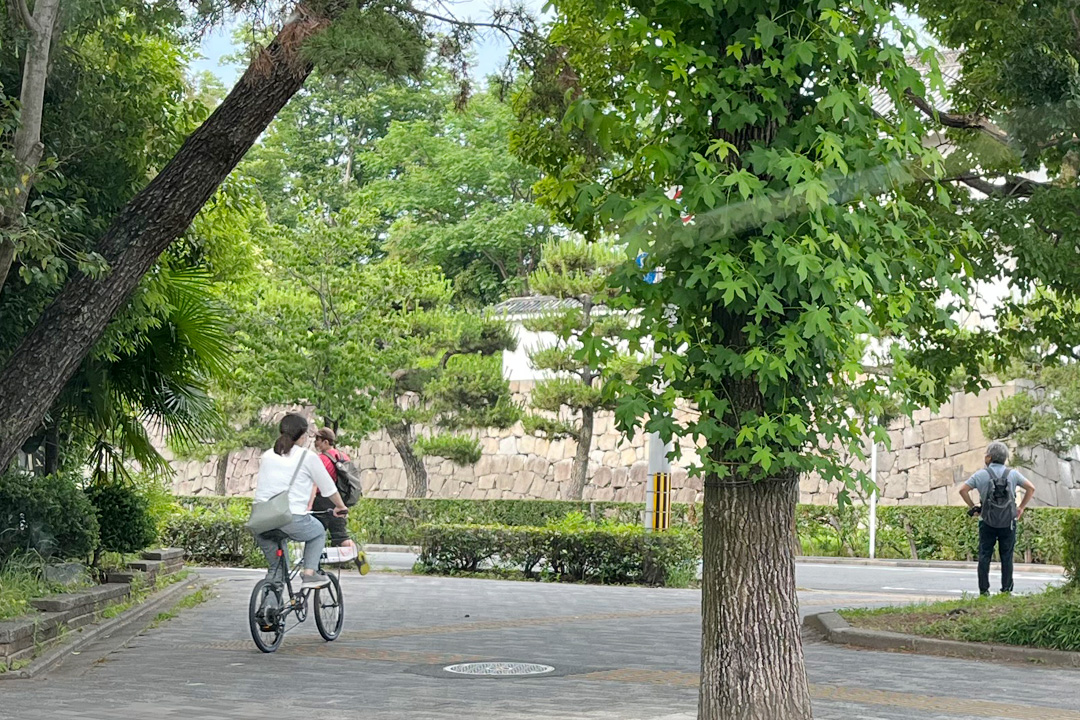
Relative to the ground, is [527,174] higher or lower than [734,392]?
higher

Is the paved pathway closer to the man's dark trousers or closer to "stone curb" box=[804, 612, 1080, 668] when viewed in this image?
"stone curb" box=[804, 612, 1080, 668]

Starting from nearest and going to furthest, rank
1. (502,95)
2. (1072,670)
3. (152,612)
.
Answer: (1072,670) < (502,95) < (152,612)

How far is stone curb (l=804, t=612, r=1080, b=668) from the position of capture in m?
10.3

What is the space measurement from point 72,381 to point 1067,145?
349 inches

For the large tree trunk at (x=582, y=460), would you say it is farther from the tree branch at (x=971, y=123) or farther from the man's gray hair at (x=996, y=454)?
the tree branch at (x=971, y=123)

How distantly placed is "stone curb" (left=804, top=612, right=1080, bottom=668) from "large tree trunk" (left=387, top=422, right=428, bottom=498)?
2332 centimetres

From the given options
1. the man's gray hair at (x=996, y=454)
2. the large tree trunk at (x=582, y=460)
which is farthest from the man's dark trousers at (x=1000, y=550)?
the large tree trunk at (x=582, y=460)

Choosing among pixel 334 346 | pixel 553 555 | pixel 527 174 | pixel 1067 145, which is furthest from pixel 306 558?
pixel 527 174

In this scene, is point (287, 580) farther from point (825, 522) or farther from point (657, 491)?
point (825, 522)

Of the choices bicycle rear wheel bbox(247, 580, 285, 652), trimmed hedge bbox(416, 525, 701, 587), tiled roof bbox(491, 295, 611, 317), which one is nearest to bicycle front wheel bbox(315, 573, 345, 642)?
bicycle rear wheel bbox(247, 580, 285, 652)

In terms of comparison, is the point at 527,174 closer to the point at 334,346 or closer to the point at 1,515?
the point at 334,346

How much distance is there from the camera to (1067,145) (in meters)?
10.2

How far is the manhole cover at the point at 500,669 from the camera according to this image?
30.9ft

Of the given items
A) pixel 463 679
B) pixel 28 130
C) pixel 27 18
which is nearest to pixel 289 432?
pixel 463 679
